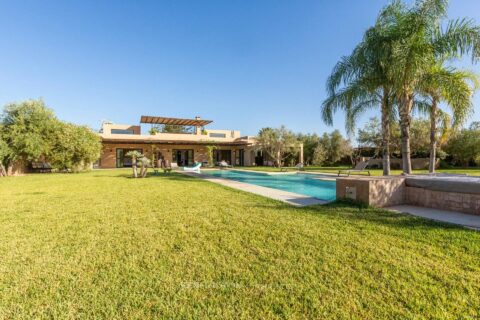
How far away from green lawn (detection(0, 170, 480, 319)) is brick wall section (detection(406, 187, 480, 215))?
4.76 ft

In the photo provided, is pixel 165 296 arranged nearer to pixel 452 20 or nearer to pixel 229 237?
pixel 229 237

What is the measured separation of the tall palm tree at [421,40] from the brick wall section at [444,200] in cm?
313

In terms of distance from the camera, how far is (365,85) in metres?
8.95

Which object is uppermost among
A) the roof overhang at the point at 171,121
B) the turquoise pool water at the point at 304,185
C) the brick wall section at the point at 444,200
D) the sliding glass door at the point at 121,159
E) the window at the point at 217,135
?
the roof overhang at the point at 171,121

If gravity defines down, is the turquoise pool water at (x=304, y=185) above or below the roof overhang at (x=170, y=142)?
below

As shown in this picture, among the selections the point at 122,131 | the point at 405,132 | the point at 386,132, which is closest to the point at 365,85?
the point at 386,132

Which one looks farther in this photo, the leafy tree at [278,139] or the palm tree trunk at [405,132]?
the leafy tree at [278,139]

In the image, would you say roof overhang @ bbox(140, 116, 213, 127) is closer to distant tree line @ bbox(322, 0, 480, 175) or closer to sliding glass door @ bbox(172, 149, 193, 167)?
sliding glass door @ bbox(172, 149, 193, 167)

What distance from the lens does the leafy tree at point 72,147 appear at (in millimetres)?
16453

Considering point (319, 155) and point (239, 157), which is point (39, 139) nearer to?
point (239, 157)

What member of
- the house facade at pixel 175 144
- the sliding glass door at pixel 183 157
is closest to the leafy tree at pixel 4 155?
the house facade at pixel 175 144

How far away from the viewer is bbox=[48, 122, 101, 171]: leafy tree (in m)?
16.5

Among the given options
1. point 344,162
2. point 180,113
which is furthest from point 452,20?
point 180,113

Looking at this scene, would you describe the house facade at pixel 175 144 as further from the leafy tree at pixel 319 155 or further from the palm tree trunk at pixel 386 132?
the palm tree trunk at pixel 386 132
